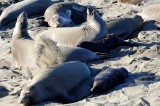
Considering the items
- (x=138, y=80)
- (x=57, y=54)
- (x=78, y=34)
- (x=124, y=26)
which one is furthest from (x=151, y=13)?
(x=138, y=80)

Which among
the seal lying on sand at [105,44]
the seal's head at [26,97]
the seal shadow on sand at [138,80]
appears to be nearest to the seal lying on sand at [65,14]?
the seal lying on sand at [105,44]

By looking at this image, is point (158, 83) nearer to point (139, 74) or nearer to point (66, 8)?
point (139, 74)

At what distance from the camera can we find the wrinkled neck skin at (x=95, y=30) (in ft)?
27.0

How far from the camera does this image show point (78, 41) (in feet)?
26.6

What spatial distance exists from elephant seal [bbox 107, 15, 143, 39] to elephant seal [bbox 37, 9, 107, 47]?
37cm

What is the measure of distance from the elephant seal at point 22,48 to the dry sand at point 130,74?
0.61 ft

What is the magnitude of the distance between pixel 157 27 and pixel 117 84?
10.3ft

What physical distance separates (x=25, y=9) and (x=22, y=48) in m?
3.29

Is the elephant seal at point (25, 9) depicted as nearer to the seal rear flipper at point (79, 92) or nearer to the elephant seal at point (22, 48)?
the elephant seal at point (22, 48)

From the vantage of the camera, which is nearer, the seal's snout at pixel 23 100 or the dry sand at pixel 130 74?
the dry sand at pixel 130 74

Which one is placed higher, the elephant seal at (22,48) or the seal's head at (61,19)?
the elephant seal at (22,48)

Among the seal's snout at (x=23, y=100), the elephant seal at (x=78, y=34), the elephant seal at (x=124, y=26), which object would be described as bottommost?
the elephant seal at (x=124, y=26)

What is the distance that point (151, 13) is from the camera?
9484 mm

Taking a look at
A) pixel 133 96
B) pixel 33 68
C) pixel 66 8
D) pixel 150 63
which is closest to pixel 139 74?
pixel 150 63
